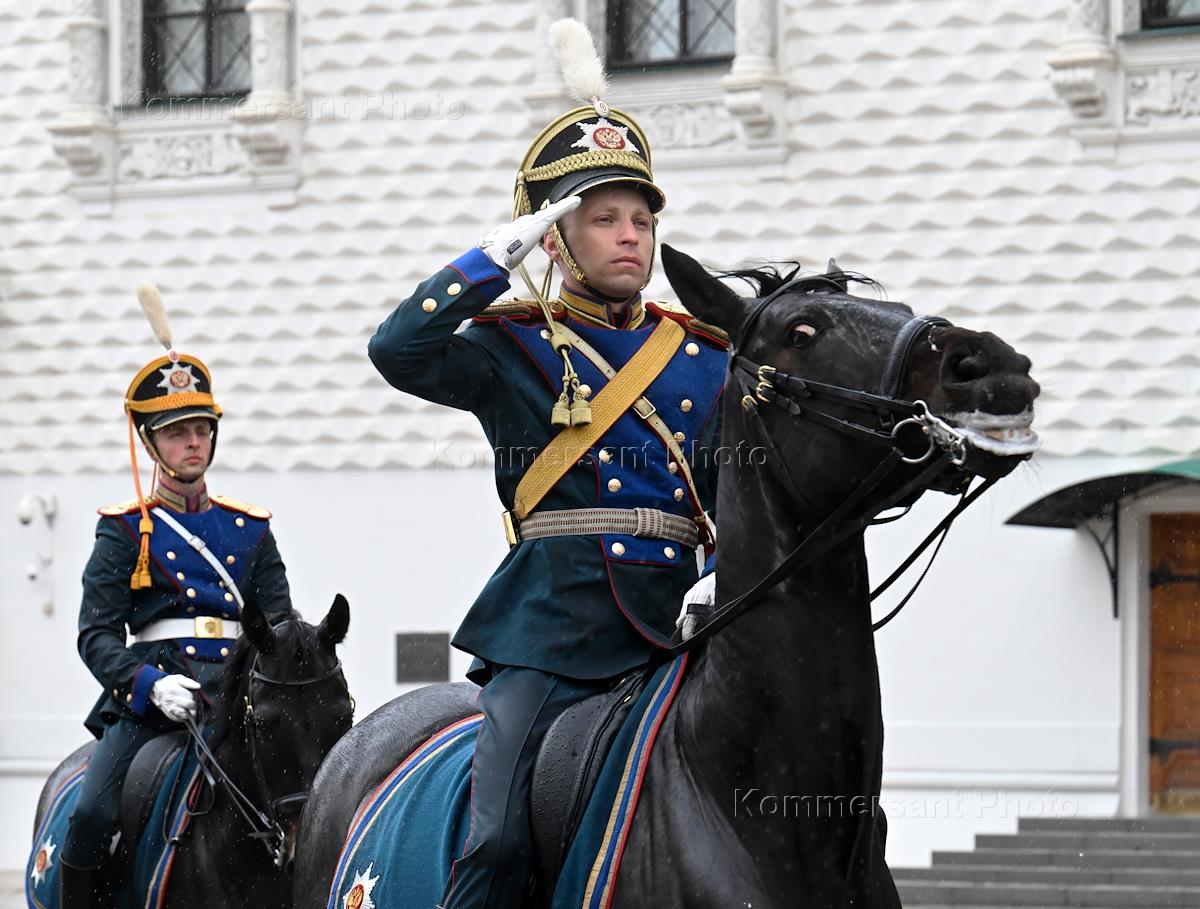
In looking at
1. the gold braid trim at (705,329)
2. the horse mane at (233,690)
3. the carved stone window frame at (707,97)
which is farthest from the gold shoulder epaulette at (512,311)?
the carved stone window frame at (707,97)

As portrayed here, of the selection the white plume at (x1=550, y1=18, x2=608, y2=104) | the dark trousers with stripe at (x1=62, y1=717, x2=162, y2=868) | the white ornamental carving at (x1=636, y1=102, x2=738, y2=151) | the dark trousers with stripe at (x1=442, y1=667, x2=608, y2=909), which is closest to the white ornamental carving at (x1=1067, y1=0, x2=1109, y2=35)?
the white ornamental carving at (x1=636, y1=102, x2=738, y2=151)

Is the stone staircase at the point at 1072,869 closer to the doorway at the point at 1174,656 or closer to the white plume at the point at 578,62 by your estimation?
the doorway at the point at 1174,656

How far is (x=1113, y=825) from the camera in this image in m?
13.4

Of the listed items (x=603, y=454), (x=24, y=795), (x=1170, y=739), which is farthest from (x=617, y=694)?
(x=24, y=795)

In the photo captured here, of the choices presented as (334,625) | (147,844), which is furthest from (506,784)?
(147,844)

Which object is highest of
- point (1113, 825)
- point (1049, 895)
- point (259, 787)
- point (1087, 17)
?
point (1087, 17)

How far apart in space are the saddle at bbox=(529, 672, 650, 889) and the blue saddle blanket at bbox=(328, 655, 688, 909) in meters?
0.04

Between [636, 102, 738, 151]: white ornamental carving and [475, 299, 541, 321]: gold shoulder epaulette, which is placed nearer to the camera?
[475, 299, 541, 321]: gold shoulder epaulette

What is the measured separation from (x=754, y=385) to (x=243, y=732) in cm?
399

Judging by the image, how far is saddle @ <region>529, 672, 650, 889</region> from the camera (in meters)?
4.29

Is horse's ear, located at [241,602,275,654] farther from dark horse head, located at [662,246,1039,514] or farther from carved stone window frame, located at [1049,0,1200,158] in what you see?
carved stone window frame, located at [1049,0,1200,158]

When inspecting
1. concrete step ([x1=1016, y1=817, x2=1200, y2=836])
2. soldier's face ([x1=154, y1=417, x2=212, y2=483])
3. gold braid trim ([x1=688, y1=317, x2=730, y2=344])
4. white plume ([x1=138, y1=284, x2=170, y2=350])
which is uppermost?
white plume ([x1=138, y1=284, x2=170, y2=350])

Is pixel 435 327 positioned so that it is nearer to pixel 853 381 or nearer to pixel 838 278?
pixel 838 278

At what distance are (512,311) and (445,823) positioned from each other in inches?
Answer: 44.8
